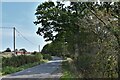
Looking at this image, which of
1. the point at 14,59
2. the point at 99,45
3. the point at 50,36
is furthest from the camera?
the point at 14,59

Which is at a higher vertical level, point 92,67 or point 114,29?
point 114,29

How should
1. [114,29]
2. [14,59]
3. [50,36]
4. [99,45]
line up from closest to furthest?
[114,29] < [99,45] < [50,36] < [14,59]

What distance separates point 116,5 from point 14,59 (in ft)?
79.5

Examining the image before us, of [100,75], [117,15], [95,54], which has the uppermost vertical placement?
[117,15]

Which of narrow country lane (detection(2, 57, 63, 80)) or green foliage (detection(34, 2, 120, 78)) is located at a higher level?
green foliage (detection(34, 2, 120, 78))

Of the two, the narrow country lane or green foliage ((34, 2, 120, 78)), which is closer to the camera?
green foliage ((34, 2, 120, 78))

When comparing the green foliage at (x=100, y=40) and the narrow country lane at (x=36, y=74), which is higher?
the green foliage at (x=100, y=40)

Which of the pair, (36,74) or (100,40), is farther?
(36,74)

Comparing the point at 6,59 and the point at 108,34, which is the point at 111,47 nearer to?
the point at 108,34

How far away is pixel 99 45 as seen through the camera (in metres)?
7.54

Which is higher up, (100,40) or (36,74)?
(100,40)

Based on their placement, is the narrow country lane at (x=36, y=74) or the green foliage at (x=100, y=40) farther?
the narrow country lane at (x=36, y=74)

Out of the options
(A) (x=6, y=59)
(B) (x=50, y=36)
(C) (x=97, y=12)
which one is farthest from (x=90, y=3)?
(A) (x=6, y=59)

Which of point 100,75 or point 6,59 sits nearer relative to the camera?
point 100,75
